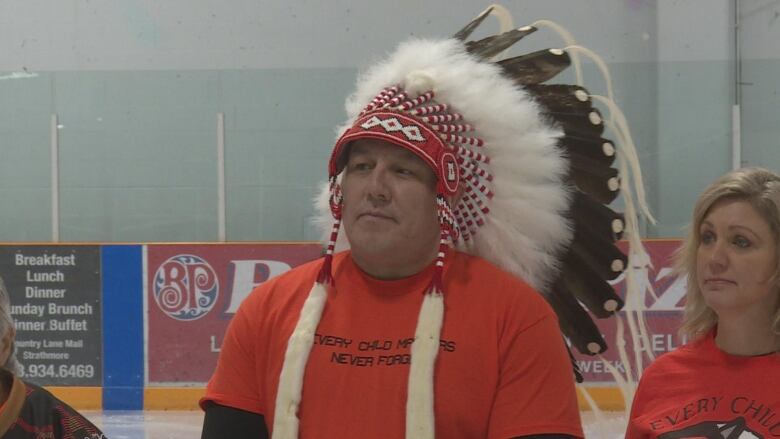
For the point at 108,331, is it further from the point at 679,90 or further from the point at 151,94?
the point at 679,90

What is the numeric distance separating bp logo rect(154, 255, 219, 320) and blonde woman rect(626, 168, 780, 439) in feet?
13.3

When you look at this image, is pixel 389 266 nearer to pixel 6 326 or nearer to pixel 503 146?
pixel 503 146

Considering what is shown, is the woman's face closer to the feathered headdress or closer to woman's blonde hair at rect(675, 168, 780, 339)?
woman's blonde hair at rect(675, 168, 780, 339)

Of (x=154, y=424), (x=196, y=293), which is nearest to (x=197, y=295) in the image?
(x=196, y=293)

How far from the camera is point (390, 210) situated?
1.66 meters

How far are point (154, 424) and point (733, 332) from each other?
401 centimetres

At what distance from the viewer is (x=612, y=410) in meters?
4.45

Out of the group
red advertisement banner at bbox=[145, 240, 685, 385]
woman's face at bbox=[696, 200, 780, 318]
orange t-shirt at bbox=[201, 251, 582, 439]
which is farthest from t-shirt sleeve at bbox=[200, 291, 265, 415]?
red advertisement banner at bbox=[145, 240, 685, 385]

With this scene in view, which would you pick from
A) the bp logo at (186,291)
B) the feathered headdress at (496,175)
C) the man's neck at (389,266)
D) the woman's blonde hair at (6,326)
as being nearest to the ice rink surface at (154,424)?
the bp logo at (186,291)

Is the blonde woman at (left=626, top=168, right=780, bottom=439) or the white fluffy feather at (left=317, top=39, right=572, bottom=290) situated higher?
the white fluffy feather at (left=317, top=39, right=572, bottom=290)

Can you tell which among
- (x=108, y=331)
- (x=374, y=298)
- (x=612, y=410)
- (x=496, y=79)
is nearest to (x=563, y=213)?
Result: (x=496, y=79)

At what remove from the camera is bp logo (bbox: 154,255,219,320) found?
Answer: 554 cm

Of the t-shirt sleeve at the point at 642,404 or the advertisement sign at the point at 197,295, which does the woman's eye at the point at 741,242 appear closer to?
the t-shirt sleeve at the point at 642,404

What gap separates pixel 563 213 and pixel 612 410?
2.80 meters
